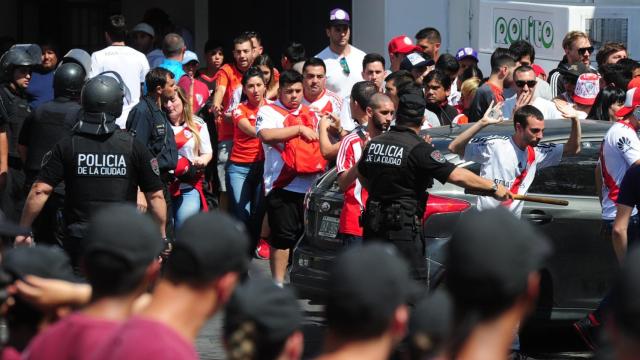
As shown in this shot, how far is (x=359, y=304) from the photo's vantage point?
11.2ft

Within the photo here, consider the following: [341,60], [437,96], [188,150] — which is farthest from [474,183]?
[341,60]

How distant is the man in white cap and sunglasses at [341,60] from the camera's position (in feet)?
39.9

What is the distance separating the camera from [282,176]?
10359mm

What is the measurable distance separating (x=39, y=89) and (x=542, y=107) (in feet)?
14.1

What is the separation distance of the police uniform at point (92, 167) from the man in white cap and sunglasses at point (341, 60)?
4572mm

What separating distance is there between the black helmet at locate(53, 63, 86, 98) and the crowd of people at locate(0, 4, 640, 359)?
0.06 feet

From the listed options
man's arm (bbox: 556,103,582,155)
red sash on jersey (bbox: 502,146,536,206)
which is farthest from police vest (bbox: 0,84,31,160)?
man's arm (bbox: 556,103,582,155)

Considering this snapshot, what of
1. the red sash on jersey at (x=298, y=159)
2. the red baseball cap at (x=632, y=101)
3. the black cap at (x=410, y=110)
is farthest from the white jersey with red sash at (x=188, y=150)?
the red baseball cap at (x=632, y=101)

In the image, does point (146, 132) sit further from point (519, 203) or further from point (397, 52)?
point (397, 52)

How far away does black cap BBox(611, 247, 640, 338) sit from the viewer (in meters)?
2.91

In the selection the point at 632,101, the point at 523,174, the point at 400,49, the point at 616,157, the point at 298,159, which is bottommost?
the point at 298,159

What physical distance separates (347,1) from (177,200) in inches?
230

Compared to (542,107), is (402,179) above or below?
below

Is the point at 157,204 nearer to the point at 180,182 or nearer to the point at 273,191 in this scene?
the point at 180,182
